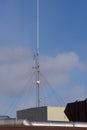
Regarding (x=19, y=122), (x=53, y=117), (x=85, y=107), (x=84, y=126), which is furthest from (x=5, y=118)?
(x=53, y=117)

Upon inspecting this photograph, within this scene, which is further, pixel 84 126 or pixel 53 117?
pixel 53 117

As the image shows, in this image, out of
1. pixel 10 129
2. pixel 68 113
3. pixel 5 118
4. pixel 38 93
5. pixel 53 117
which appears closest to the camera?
pixel 10 129

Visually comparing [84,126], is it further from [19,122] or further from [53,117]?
[53,117]

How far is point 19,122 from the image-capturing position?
105 feet

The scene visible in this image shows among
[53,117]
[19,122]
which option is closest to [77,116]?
[19,122]

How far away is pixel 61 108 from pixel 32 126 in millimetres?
43773

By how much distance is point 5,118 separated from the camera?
3334 centimetres

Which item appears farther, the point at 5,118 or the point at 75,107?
the point at 75,107

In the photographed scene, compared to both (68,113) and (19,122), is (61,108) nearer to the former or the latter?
(68,113)

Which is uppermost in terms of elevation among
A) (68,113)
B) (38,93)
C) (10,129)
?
(38,93)

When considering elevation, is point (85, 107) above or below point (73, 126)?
above

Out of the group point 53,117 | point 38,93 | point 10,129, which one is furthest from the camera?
point 53,117

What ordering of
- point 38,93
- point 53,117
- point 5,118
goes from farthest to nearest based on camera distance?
1. point 53,117
2. point 38,93
3. point 5,118

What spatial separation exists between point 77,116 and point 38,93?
15.4 m
